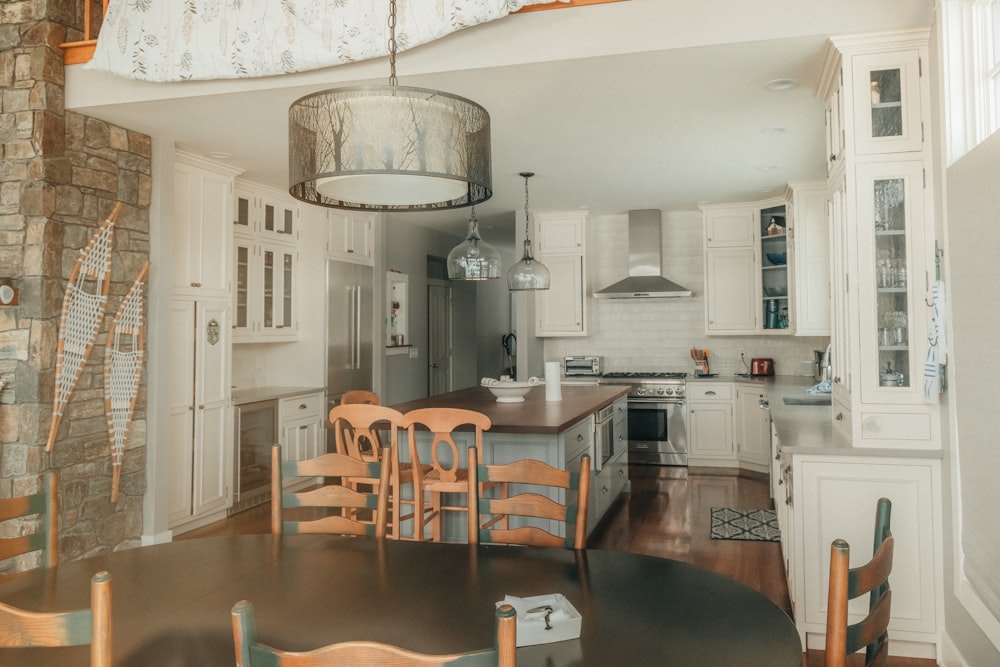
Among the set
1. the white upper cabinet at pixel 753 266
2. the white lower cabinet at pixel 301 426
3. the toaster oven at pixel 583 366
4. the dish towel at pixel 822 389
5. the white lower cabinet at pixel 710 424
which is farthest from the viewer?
the toaster oven at pixel 583 366

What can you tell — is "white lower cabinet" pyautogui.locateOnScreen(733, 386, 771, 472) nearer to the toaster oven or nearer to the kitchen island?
the toaster oven

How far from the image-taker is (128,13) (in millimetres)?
3779

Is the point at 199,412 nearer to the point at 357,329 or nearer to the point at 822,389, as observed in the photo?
the point at 357,329

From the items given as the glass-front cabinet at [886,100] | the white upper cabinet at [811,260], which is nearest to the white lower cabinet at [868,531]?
the glass-front cabinet at [886,100]

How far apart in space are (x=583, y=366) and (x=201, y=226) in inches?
162

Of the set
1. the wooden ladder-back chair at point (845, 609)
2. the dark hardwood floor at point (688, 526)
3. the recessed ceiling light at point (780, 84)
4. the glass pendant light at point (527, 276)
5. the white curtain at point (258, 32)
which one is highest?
the white curtain at point (258, 32)

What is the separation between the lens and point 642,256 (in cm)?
745

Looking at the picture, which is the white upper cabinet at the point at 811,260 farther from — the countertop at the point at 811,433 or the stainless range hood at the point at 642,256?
the stainless range hood at the point at 642,256

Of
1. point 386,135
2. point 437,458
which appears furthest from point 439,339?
point 386,135

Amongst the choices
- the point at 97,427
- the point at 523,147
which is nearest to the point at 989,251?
the point at 523,147

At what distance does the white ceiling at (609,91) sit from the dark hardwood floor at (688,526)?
2577 millimetres

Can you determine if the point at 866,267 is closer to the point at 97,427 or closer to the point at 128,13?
the point at 128,13

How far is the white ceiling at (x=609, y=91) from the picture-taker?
315 cm

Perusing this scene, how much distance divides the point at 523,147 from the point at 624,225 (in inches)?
119
